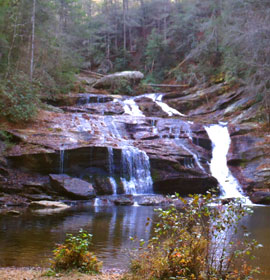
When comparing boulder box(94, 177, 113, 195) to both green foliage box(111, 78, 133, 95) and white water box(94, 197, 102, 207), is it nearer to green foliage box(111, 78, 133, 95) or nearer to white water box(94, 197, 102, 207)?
white water box(94, 197, 102, 207)

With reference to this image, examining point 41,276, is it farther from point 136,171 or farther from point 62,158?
point 136,171

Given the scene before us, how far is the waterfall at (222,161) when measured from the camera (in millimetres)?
17047

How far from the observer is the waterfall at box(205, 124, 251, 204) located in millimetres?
17047

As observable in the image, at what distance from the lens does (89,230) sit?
28.9 ft

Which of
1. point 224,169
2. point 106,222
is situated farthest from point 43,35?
point 106,222

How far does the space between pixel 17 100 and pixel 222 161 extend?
1144 cm

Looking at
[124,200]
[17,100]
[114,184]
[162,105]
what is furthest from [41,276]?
[162,105]

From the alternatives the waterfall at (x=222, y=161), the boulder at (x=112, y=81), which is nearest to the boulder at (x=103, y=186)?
the waterfall at (x=222, y=161)

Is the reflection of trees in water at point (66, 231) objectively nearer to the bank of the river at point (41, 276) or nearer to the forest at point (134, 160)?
the forest at point (134, 160)

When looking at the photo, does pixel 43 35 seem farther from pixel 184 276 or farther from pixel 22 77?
pixel 184 276

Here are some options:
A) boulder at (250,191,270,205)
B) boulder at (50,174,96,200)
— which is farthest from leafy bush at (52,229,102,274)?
boulder at (250,191,270,205)

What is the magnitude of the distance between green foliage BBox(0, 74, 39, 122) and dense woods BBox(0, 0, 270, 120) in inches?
2.0

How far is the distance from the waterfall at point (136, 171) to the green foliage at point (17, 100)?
18.0 ft

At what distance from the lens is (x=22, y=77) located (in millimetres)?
19188
